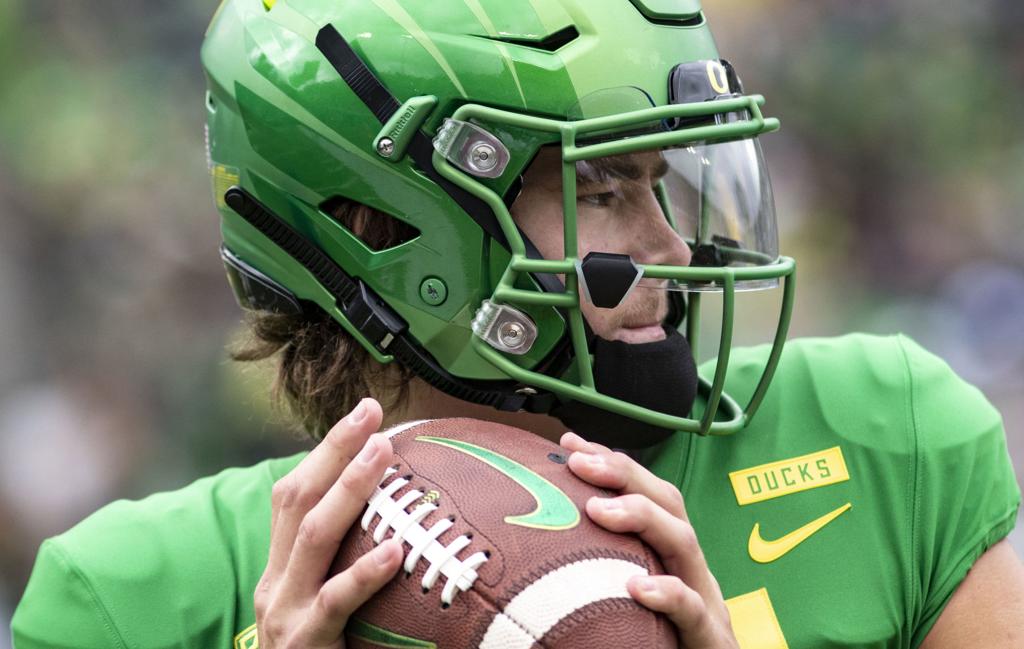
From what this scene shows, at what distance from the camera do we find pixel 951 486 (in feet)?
6.17

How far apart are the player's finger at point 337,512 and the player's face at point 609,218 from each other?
51cm

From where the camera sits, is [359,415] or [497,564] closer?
[497,564]

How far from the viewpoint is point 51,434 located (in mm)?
4316

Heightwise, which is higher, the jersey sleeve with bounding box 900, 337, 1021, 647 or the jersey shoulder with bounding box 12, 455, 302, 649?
the jersey shoulder with bounding box 12, 455, 302, 649

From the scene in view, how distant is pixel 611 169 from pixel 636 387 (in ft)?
1.07

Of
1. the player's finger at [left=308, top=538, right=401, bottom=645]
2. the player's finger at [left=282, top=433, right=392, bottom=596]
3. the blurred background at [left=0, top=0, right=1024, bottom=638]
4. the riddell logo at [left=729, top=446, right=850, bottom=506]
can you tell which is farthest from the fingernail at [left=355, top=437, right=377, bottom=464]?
the blurred background at [left=0, top=0, right=1024, bottom=638]

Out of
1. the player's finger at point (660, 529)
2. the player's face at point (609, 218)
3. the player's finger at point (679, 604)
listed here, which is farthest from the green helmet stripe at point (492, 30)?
the player's finger at point (679, 604)

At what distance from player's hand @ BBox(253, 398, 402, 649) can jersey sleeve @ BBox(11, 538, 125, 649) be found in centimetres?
42

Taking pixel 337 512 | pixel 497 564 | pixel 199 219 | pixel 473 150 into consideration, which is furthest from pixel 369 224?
pixel 199 219

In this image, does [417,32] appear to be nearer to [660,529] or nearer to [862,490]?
[660,529]

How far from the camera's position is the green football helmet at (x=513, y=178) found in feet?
5.76

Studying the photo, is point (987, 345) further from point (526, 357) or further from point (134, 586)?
point (134, 586)

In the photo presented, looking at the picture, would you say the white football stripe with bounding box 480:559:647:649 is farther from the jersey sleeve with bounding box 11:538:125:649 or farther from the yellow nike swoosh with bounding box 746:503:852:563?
the jersey sleeve with bounding box 11:538:125:649

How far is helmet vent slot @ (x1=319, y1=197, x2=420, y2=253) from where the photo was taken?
187cm
